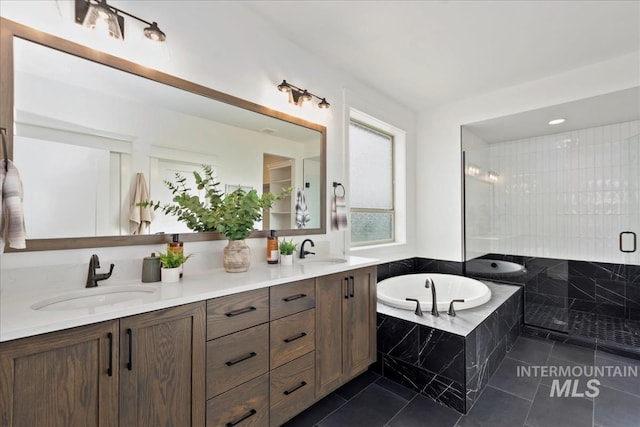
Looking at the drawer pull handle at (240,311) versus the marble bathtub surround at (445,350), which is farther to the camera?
the marble bathtub surround at (445,350)

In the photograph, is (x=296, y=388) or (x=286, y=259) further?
(x=286, y=259)

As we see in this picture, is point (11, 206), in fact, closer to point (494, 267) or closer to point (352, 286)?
point (352, 286)

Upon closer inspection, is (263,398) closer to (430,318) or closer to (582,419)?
(430,318)

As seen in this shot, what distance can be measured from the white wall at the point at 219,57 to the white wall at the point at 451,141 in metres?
1.25

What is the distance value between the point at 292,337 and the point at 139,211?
105 centimetres

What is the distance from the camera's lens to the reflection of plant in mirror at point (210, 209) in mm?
1640

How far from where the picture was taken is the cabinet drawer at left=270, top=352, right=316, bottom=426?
1.53m

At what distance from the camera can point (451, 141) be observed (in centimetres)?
346

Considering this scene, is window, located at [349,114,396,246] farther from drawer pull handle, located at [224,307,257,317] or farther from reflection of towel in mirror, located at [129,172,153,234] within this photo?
reflection of towel in mirror, located at [129,172,153,234]

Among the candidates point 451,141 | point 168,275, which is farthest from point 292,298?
point 451,141

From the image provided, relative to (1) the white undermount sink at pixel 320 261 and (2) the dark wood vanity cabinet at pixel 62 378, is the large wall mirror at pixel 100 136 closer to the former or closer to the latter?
(2) the dark wood vanity cabinet at pixel 62 378

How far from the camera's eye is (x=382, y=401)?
1.97 m

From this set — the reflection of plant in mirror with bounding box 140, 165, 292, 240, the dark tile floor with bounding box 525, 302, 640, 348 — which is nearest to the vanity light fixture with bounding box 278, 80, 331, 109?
the reflection of plant in mirror with bounding box 140, 165, 292, 240

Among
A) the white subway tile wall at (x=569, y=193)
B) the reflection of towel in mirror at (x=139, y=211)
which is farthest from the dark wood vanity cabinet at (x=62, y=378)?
the white subway tile wall at (x=569, y=193)
